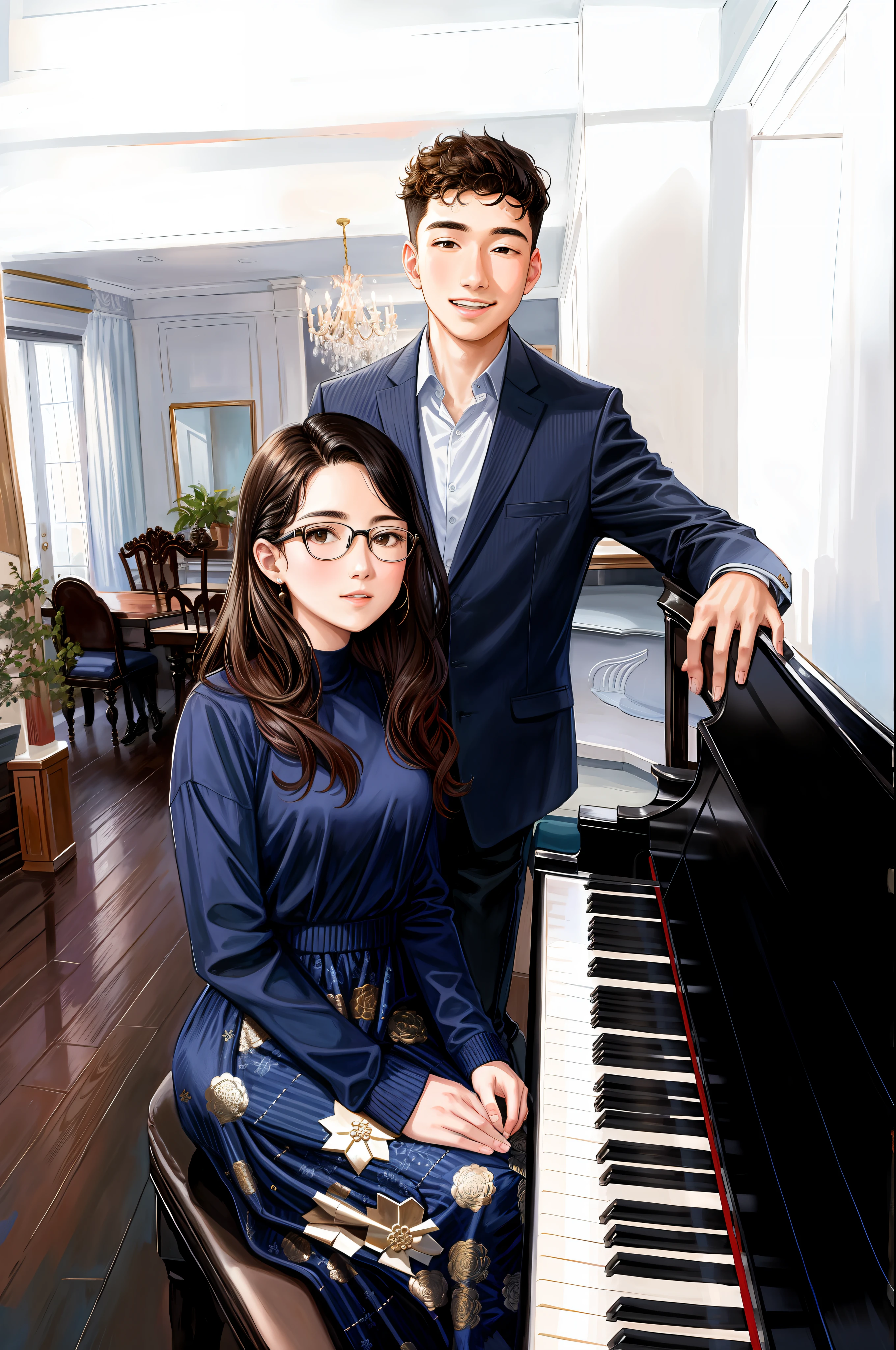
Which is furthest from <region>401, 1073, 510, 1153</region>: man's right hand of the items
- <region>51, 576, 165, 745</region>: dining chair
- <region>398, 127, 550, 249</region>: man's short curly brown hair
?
<region>51, 576, 165, 745</region>: dining chair

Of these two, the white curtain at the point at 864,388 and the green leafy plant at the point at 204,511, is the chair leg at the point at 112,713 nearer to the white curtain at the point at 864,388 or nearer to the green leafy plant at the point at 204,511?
the green leafy plant at the point at 204,511

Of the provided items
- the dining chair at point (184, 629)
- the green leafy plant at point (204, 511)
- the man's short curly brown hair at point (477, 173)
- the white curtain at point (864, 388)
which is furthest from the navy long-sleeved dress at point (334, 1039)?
the green leafy plant at point (204, 511)

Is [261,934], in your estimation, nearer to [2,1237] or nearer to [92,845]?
[2,1237]

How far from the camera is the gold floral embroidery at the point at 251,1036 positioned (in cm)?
122

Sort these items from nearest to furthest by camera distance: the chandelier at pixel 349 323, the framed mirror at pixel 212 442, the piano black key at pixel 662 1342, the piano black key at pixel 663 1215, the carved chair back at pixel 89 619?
1. the piano black key at pixel 662 1342
2. the piano black key at pixel 663 1215
3. the carved chair back at pixel 89 619
4. the chandelier at pixel 349 323
5. the framed mirror at pixel 212 442

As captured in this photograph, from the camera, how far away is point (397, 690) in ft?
4.37

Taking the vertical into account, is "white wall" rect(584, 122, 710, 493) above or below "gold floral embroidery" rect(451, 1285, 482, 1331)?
above

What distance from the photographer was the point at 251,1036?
122cm

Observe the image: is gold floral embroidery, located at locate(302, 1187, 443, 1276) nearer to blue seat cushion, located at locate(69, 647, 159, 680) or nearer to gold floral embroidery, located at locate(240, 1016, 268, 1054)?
gold floral embroidery, located at locate(240, 1016, 268, 1054)

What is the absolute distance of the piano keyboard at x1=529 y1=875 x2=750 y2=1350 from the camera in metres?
0.83

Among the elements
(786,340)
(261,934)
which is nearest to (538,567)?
(261,934)

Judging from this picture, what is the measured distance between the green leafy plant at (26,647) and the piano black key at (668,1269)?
298cm

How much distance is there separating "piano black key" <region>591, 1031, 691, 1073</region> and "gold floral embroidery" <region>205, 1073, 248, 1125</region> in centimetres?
46

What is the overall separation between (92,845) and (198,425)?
5734 millimetres
